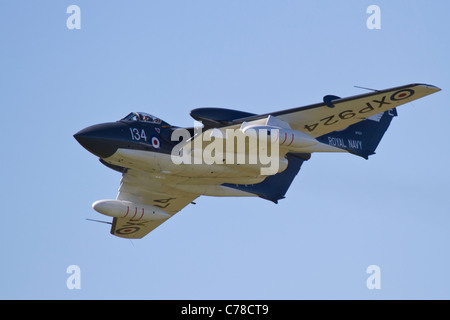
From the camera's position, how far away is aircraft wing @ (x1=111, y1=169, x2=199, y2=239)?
3309 cm

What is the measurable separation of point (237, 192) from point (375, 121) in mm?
6567

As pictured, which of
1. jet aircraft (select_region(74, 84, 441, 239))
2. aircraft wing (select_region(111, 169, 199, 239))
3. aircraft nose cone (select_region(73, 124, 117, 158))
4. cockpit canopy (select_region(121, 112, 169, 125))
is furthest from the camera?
aircraft wing (select_region(111, 169, 199, 239))

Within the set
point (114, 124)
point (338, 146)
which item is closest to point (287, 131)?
point (338, 146)

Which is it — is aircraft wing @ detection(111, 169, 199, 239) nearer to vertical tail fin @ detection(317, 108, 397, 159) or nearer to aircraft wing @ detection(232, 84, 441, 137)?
aircraft wing @ detection(232, 84, 441, 137)

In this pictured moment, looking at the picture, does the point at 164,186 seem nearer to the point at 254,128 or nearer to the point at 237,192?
the point at 237,192

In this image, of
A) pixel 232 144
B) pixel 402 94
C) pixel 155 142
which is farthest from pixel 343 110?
pixel 155 142

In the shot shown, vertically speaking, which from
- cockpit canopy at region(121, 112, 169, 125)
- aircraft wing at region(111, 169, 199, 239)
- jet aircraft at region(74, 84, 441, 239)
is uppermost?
cockpit canopy at region(121, 112, 169, 125)

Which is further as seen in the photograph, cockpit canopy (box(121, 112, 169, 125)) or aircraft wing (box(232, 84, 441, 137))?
cockpit canopy (box(121, 112, 169, 125))

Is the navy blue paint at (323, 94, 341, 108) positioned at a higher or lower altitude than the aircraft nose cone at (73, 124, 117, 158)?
higher

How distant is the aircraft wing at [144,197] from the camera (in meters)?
33.1

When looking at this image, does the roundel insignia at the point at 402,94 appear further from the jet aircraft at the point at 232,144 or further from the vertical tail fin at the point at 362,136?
the vertical tail fin at the point at 362,136

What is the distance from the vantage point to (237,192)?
34000 millimetres

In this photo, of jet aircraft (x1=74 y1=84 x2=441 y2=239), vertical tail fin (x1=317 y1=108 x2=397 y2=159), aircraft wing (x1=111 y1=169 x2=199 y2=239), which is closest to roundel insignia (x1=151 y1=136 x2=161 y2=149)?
jet aircraft (x1=74 y1=84 x2=441 y2=239)

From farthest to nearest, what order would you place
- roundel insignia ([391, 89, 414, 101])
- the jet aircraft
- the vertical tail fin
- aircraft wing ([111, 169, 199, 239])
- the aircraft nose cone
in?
aircraft wing ([111, 169, 199, 239]) → the vertical tail fin → the aircraft nose cone → the jet aircraft → roundel insignia ([391, 89, 414, 101])
